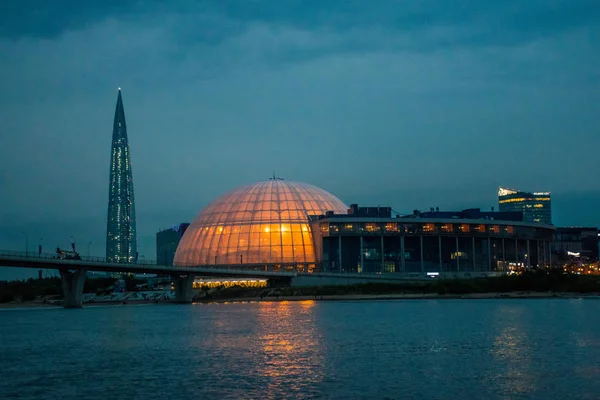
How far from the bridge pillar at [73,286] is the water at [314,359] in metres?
55.7

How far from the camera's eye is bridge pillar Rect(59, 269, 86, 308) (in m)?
148

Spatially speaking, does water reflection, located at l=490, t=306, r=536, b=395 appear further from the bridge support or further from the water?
the bridge support

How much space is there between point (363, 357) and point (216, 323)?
39.5 meters

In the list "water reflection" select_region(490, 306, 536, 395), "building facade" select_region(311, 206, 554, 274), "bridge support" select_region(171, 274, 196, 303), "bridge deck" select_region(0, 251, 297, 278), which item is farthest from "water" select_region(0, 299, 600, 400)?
"building facade" select_region(311, 206, 554, 274)

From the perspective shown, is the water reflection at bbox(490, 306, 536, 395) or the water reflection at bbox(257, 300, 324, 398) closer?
the water reflection at bbox(490, 306, 536, 395)

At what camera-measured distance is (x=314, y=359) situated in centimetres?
5688

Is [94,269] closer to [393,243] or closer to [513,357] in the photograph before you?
[393,243]

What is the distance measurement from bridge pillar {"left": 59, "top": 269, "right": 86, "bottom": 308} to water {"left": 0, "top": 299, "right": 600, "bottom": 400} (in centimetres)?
5574

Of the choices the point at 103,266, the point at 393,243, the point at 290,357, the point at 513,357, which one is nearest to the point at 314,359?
the point at 290,357

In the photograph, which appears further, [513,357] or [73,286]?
[73,286]

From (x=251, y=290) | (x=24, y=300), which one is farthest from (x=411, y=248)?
(x=24, y=300)

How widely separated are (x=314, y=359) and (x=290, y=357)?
85.1 inches

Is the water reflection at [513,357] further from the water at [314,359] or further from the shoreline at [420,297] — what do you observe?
the shoreline at [420,297]

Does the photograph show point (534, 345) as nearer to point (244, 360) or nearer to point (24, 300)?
point (244, 360)
